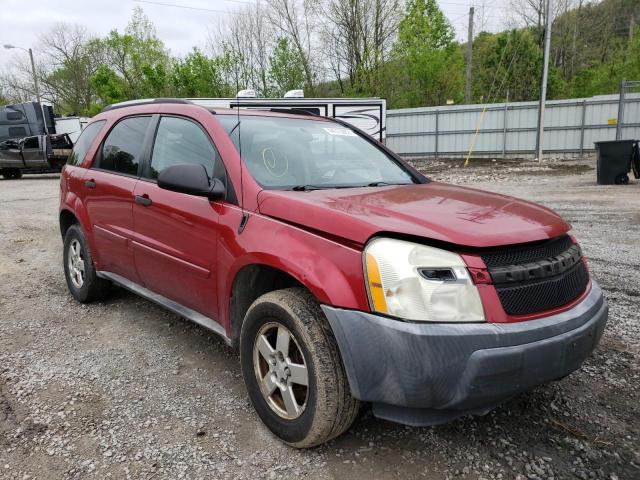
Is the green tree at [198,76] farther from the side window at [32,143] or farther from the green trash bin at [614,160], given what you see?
the green trash bin at [614,160]

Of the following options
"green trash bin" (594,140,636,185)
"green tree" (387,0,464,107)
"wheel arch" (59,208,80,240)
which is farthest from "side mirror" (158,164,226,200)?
"green tree" (387,0,464,107)

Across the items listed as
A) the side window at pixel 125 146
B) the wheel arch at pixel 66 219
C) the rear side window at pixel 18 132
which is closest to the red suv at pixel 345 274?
the side window at pixel 125 146

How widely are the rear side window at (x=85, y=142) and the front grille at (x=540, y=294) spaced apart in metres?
3.74

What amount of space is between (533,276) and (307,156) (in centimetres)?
160

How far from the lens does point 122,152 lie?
12.8 ft

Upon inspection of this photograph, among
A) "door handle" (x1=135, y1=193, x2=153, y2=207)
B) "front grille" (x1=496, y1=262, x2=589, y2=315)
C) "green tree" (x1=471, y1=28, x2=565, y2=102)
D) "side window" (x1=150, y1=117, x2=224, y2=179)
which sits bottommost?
"front grille" (x1=496, y1=262, x2=589, y2=315)

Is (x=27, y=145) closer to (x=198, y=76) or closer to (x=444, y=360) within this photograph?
(x=198, y=76)

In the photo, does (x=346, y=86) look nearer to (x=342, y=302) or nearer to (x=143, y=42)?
(x=143, y=42)

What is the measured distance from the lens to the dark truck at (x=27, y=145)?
1945cm

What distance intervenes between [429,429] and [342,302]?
98cm

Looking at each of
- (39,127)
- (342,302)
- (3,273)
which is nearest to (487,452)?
(342,302)

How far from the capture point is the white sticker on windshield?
3.57 m

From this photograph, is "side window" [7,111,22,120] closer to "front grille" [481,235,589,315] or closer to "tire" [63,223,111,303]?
"tire" [63,223,111,303]

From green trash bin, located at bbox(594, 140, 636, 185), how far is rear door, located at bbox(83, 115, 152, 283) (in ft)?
37.8
